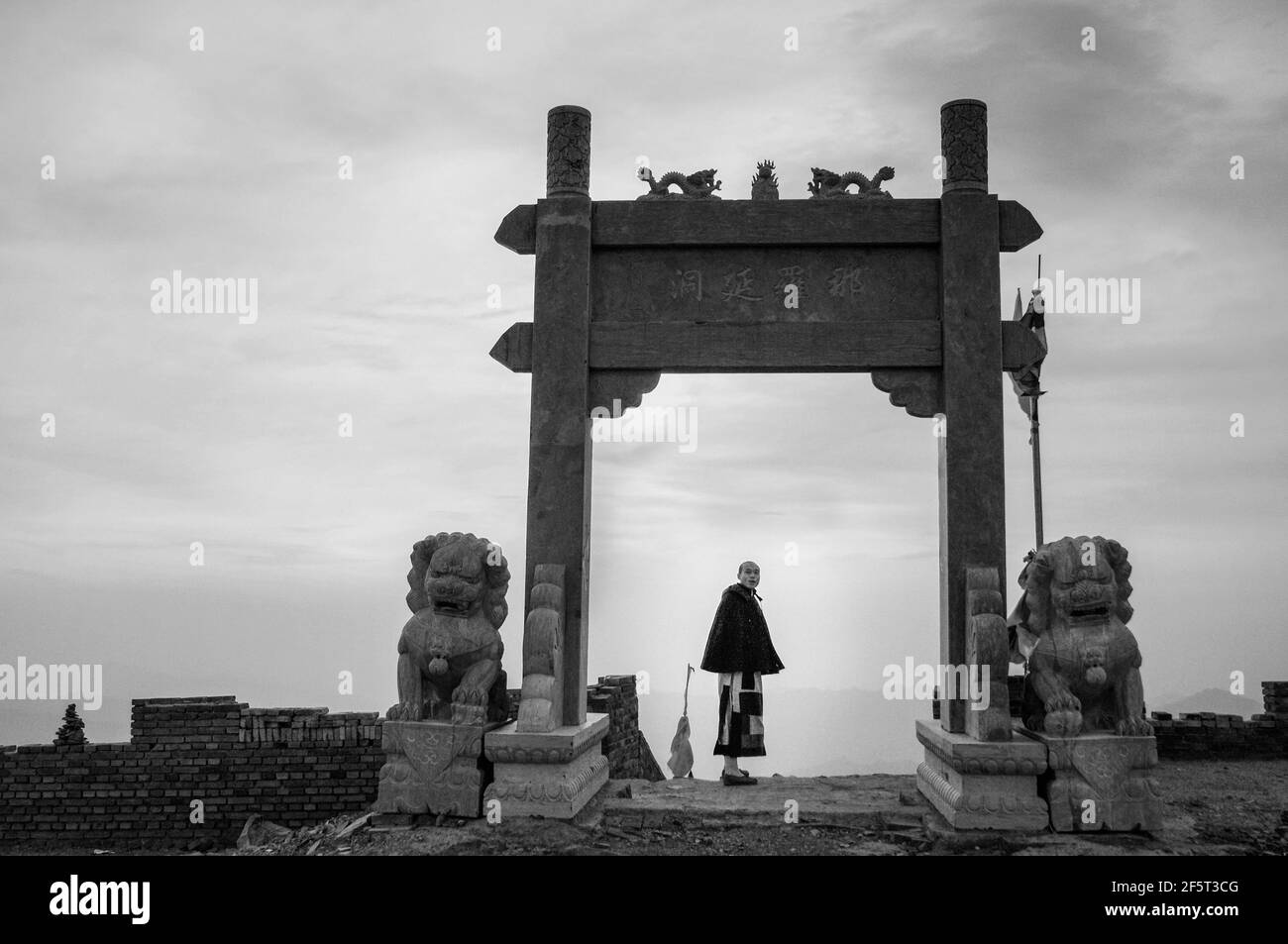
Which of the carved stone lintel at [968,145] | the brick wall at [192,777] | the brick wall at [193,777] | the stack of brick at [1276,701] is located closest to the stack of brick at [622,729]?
the brick wall at [192,777]

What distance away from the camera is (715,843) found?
6.14m

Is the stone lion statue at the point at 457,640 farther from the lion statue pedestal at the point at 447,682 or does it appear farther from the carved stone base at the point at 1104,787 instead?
the carved stone base at the point at 1104,787

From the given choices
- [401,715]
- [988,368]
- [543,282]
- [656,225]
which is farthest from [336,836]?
[988,368]

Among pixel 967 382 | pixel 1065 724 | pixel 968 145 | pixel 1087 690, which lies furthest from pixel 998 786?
pixel 968 145

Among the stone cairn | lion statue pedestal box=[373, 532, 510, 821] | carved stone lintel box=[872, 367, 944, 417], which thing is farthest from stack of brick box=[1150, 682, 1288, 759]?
the stone cairn

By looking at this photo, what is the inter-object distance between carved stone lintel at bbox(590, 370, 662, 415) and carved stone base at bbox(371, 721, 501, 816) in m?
2.29

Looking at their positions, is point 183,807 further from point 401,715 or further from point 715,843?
point 715,843

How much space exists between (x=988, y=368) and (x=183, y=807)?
7961mm

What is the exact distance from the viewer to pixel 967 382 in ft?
22.7

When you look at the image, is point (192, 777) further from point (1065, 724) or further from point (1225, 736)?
point (1225, 736)

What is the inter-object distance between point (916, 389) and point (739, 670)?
2499mm

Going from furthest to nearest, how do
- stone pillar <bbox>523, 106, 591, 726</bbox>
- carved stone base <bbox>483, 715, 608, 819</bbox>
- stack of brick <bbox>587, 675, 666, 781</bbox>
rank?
1. stack of brick <bbox>587, 675, 666, 781</bbox>
2. stone pillar <bbox>523, 106, 591, 726</bbox>
3. carved stone base <bbox>483, 715, 608, 819</bbox>

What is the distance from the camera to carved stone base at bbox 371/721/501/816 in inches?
246

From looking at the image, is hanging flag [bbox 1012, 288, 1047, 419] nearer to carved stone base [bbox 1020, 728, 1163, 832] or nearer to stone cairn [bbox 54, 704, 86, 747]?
carved stone base [bbox 1020, 728, 1163, 832]
